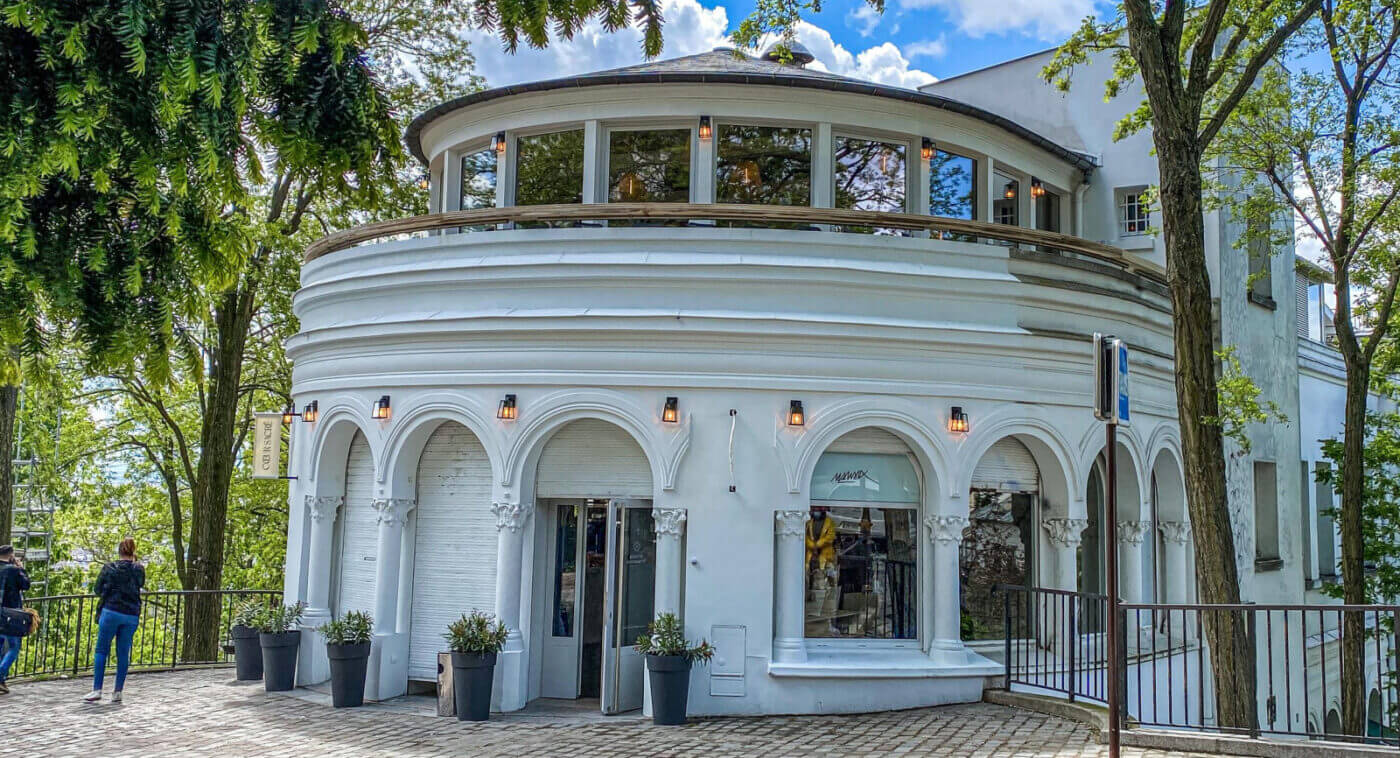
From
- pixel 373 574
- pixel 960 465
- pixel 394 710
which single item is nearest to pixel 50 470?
pixel 373 574

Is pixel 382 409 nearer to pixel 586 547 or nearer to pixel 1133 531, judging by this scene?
pixel 586 547

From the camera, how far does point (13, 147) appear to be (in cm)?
387

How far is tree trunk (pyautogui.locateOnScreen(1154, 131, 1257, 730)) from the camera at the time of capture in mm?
9398

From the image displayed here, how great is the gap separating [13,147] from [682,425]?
805 cm

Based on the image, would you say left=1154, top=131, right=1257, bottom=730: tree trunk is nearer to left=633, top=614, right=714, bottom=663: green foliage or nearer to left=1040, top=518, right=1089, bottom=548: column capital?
left=1040, top=518, right=1089, bottom=548: column capital

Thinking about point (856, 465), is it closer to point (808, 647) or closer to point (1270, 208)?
point (808, 647)

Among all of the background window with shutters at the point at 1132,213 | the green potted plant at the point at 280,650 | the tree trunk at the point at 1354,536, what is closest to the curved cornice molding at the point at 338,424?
the green potted plant at the point at 280,650

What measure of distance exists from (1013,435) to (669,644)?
460 centimetres

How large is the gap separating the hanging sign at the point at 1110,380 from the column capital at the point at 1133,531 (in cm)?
726

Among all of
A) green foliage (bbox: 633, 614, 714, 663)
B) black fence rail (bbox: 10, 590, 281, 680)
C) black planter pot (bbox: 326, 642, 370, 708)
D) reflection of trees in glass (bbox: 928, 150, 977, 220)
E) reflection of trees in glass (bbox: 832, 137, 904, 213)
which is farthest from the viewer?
reflection of trees in glass (bbox: 928, 150, 977, 220)

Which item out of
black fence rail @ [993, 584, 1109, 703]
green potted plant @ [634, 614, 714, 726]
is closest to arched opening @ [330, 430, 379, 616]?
green potted plant @ [634, 614, 714, 726]

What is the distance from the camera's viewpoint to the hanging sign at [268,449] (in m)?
13.7

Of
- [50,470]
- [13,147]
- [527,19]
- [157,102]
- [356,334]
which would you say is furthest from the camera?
[50,470]

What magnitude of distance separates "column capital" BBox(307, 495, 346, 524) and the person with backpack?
306 centimetres
